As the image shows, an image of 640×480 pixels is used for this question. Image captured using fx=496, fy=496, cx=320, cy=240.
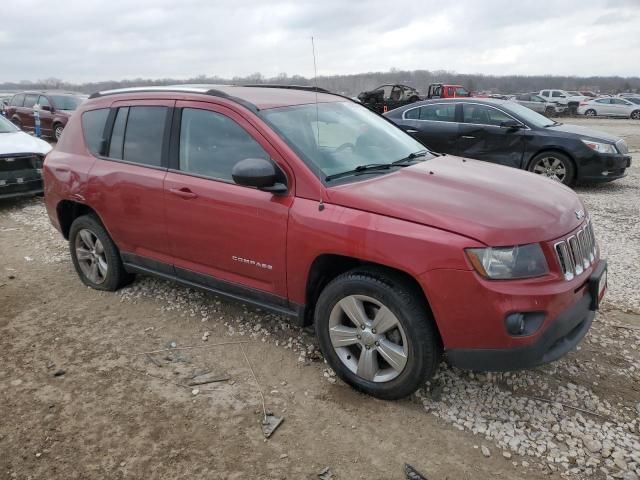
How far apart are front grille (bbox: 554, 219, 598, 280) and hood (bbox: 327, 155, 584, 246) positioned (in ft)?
0.20

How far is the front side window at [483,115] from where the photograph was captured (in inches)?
348

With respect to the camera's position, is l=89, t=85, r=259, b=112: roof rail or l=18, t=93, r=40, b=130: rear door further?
l=18, t=93, r=40, b=130: rear door

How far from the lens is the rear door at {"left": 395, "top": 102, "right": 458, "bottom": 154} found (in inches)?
367

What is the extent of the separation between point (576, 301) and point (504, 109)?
6977mm

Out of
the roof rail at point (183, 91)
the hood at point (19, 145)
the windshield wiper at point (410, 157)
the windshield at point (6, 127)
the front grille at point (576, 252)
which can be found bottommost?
the front grille at point (576, 252)

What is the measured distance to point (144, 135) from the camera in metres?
3.96

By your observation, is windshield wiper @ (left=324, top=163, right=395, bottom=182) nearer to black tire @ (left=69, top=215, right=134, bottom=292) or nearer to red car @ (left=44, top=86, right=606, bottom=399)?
red car @ (left=44, top=86, right=606, bottom=399)

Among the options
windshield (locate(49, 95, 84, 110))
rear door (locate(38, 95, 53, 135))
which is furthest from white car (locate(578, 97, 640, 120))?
rear door (locate(38, 95, 53, 135))

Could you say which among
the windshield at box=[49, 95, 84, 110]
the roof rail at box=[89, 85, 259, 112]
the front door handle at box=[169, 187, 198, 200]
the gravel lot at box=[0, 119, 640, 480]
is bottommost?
the gravel lot at box=[0, 119, 640, 480]

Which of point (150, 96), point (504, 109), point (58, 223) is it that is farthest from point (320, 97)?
point (504, 109)

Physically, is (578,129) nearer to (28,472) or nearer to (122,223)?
(122,223)

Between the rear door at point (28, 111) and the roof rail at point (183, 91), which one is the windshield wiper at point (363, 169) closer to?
the roof rail at point (183, 91)

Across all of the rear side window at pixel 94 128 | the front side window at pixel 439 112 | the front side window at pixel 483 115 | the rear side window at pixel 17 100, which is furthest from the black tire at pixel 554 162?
the rear side window at pixel 17 100

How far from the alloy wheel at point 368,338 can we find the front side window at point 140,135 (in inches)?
74.9
